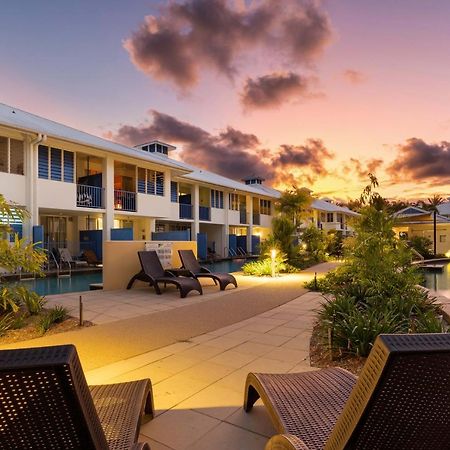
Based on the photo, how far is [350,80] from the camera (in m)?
12.0

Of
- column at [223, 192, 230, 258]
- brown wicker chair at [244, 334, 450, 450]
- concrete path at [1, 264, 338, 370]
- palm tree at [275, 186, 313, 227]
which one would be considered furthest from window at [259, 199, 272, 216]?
brown wicker chair at [244, 334, 450, 450]

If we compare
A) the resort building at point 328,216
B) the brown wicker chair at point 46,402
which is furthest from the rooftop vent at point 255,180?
the brown wicker chair at point 46,402

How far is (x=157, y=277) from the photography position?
29.2 feet

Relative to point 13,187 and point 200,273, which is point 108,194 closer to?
point 13,187

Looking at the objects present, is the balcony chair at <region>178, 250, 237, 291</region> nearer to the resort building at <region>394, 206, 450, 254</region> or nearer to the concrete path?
the concrete path

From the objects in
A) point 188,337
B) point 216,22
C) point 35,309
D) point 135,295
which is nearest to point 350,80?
point 216,22

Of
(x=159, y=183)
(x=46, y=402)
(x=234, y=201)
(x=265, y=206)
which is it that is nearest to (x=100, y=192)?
(x=159, y=183)

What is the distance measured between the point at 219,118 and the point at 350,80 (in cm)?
701

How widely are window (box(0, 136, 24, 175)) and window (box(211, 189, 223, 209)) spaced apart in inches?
535

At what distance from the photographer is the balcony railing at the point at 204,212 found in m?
23.9

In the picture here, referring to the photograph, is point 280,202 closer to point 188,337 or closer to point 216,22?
point 216,22

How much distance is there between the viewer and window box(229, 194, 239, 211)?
2697 cm

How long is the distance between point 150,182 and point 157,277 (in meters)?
11.7

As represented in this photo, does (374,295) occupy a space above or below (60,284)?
above
